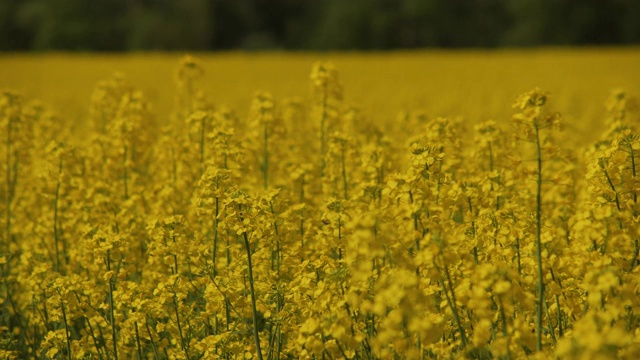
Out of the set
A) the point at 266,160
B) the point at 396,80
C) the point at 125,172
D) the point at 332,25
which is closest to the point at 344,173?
the point at 266,160

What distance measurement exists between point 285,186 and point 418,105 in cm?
800

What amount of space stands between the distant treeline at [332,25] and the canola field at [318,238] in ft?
126

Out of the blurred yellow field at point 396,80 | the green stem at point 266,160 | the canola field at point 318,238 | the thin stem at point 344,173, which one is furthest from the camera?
the blurred yellow field at point 396,80

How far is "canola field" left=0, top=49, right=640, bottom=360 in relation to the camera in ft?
8.88

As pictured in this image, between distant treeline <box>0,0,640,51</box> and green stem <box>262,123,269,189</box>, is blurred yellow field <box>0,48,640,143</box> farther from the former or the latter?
distant treeline <box>0,0,640,51</box>

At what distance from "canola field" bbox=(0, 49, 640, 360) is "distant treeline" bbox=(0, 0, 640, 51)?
38449mm

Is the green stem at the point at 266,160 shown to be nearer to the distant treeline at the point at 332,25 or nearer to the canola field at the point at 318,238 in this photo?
the canola field at the point at 318,238

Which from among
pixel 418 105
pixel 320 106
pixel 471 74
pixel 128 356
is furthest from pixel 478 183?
pixel 471 74

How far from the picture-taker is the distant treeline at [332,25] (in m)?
43.4

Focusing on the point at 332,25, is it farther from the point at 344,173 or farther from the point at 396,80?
the point at 344,173

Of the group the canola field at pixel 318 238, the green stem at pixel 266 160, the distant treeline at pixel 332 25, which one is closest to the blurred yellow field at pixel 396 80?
the green stem at pixel 266 160

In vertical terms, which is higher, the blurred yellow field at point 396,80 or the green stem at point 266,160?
the blurred yellow field at point 396,80

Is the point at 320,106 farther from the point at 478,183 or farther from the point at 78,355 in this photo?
the point at 78,355

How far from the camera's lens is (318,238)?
3.34 m
